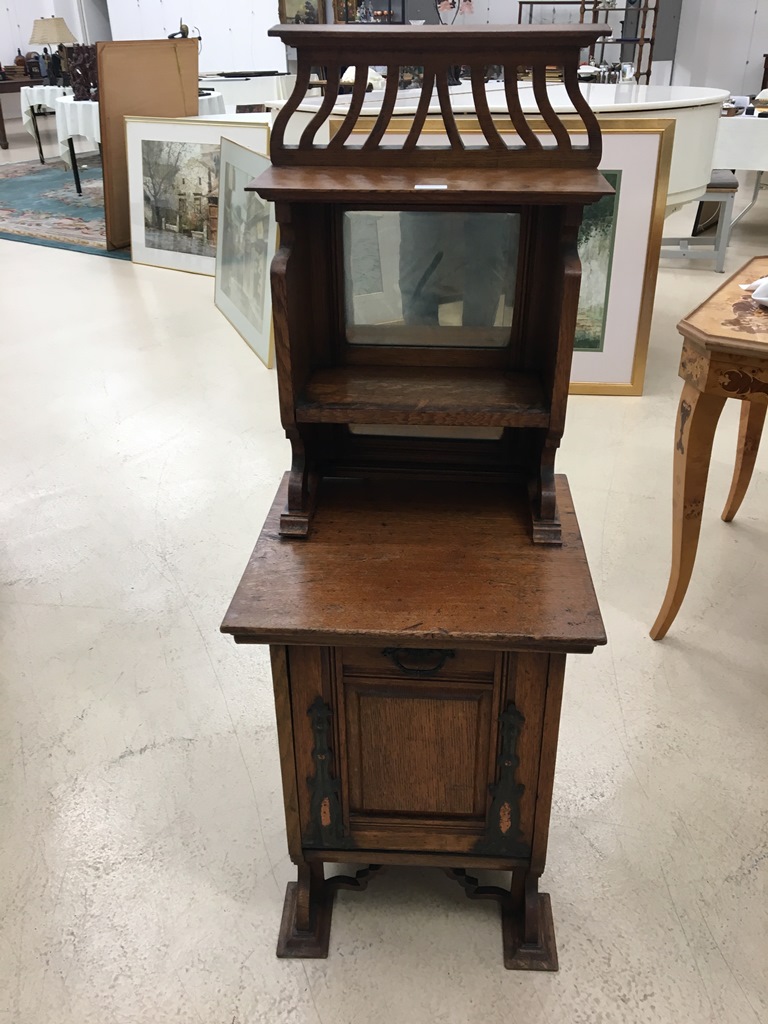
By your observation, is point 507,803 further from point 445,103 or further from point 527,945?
point 445,103

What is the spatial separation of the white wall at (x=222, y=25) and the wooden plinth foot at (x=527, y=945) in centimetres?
1022

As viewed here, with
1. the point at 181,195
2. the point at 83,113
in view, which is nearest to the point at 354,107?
the point at 181,195

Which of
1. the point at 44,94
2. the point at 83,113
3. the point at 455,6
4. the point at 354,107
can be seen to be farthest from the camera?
the point at 455,6

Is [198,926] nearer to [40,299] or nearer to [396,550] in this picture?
[396,550]

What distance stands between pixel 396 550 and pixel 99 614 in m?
1.32

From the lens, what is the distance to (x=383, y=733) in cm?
139

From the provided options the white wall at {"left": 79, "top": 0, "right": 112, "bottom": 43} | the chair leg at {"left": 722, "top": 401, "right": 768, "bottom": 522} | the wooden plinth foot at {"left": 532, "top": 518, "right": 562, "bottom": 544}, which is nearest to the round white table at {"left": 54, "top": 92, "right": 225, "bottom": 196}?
the chair leg at {"left": 722, "top": 401, "right": 768, "bottom": 522}

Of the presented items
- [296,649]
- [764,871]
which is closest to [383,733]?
[296,649]

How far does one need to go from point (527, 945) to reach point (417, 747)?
1.43 feet

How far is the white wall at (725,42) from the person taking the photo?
8.84 m

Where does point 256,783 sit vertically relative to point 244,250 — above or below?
below

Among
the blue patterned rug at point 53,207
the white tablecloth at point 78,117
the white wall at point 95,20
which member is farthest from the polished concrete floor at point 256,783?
the white wall at point 95,20

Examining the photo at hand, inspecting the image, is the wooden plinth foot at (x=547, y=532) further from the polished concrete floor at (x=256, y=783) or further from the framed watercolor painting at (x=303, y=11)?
the framed watercolor painting at (x=303, y=11)

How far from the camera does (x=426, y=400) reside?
1.32 metres
